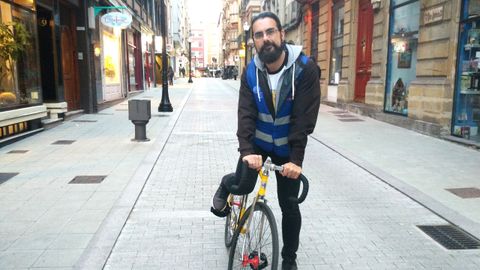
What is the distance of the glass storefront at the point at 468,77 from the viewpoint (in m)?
8.89

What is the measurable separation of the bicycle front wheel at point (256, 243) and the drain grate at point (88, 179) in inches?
141

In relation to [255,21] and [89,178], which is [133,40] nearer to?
[89,178]

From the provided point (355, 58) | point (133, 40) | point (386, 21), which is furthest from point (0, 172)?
point (133, 40)

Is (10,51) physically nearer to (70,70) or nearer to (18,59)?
(18,59)

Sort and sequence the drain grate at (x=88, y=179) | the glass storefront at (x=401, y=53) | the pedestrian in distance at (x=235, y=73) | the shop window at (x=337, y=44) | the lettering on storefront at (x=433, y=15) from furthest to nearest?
the pedestrian in distance at (x=235, y=73)
the shop window at (x=337, y=44)
the glass storefront at (x=401, y=53)
the lettering on storefront at (x=433, y=15)
the drain grate at (x=88, y=179)

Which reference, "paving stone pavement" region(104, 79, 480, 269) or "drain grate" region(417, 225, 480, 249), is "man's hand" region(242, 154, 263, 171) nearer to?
"paving stone pavement" region(104, 79, 480, 269)

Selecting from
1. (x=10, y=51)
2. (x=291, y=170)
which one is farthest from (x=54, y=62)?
(x=291, y=170)

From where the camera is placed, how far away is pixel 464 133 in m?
9.19

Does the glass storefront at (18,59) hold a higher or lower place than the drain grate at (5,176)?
higher

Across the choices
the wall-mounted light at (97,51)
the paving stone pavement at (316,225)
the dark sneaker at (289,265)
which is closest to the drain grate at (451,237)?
the paving stone pavement at (316,225)

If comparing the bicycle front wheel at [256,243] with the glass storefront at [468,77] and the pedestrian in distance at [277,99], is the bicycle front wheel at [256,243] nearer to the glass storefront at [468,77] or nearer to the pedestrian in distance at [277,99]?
the pedestrian in distance at [277,99]

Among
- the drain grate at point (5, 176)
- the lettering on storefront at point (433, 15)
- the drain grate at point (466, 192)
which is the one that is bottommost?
the drain grate at point (466, 192)

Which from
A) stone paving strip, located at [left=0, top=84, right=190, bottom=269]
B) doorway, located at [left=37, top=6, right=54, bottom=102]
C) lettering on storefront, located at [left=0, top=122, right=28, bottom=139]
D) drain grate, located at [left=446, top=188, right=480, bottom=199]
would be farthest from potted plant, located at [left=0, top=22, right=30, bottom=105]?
drain grate, located at [left=446, top=188, right=480, bottom=199]

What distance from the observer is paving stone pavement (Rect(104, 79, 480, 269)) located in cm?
376
